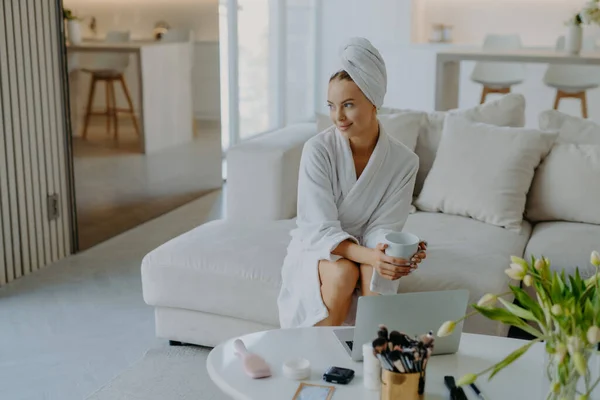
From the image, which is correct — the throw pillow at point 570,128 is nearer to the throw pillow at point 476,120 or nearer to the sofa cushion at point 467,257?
the throw pillow at point 476,120

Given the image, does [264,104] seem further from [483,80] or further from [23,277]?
[23,277]

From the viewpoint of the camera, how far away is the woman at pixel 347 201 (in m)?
2.25

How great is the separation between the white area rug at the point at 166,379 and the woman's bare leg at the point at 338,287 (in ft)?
1.63

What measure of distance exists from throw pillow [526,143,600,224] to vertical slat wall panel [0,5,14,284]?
7.60 ft

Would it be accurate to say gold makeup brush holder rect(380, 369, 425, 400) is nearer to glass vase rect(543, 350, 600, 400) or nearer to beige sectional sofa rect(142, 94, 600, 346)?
glass vase rect(543, 350, 600, 400)

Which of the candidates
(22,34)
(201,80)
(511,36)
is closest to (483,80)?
(511,36)

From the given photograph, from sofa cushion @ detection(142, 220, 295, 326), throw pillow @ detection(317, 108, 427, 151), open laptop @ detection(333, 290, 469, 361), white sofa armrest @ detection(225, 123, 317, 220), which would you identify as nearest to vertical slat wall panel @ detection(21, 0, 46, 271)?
white sofa armrest @ detection(225, 123, 317, 220)

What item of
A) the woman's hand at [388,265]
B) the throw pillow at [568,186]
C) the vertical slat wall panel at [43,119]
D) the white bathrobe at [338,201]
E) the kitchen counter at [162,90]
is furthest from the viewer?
the kitchen counter at [162,90]

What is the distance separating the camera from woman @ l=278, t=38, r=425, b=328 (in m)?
2.25

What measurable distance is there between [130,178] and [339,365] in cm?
301

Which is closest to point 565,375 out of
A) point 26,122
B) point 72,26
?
point 26,122

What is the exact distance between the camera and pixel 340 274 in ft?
7.33

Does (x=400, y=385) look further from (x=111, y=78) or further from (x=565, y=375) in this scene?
(x=111, y=78)

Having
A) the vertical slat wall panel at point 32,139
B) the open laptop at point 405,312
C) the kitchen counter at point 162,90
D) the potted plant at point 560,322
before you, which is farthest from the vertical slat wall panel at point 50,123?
the potted plant at point 560,322
